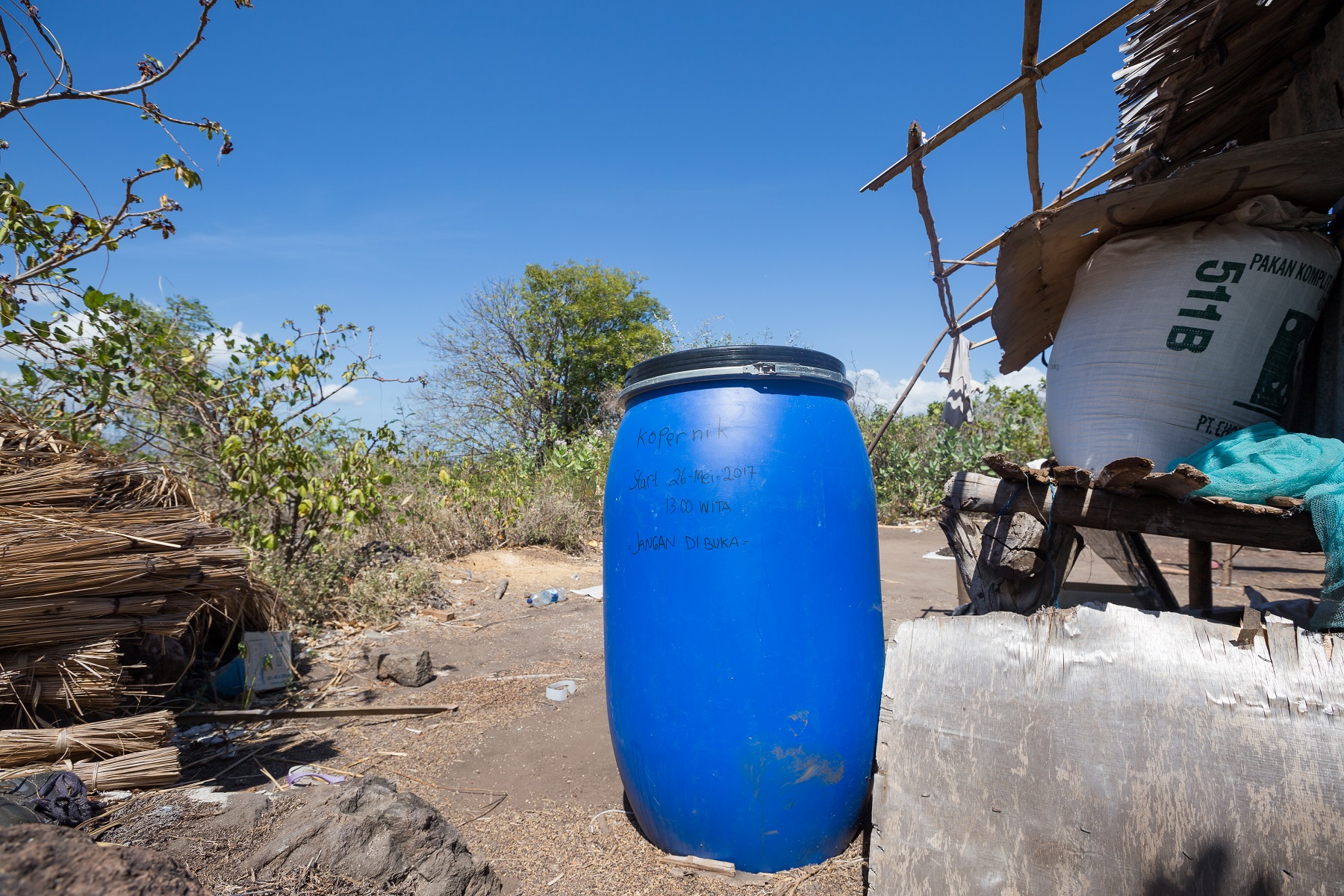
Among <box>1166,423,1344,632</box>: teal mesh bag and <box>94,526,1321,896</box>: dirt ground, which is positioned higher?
<box>1166,423,1344,632</box>: teal mesh bag

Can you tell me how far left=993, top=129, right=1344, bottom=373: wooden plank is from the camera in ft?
7.13

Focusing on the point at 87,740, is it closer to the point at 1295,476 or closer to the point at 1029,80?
the point at 1295,476

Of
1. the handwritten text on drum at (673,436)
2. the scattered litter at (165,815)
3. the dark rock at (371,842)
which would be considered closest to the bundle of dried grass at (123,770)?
the scattered litter at (165,815)

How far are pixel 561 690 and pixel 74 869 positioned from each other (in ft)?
9.25

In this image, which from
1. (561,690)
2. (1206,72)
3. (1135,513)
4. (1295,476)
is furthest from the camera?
(561,690)

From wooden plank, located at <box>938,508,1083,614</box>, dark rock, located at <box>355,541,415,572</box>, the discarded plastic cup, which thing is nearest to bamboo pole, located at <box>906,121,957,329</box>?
wooden plank, located at <box>938,508,1083,614</box>

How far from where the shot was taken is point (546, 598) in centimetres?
557

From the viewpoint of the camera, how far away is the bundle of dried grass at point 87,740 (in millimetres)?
2291

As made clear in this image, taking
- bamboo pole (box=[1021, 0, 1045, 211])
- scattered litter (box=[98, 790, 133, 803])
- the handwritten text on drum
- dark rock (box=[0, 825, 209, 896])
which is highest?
bamboo pole (box=[1021, 0, 1045, 211])

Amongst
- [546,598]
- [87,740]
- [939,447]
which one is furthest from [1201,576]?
[939,447]

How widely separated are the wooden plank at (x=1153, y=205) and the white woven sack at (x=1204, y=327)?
0.06m

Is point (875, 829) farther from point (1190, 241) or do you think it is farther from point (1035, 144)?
point (1035, 144)

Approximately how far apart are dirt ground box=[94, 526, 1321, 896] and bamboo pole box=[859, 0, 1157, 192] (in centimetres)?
203

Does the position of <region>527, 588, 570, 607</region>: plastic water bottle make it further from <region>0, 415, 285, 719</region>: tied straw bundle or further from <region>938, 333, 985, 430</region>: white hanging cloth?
<region>938, 333, 985, 430</region>: white hanging cloth
